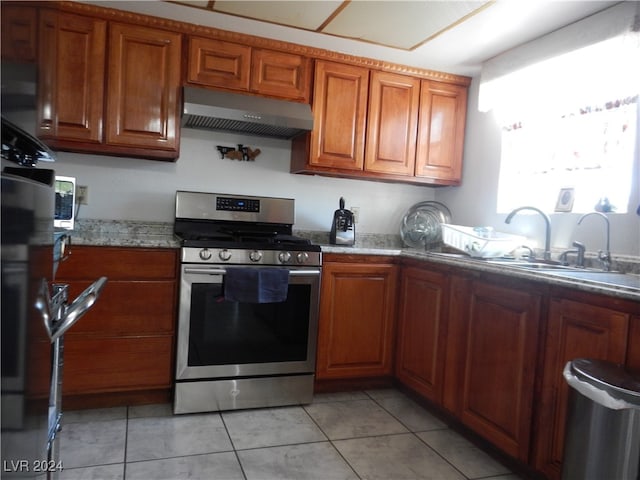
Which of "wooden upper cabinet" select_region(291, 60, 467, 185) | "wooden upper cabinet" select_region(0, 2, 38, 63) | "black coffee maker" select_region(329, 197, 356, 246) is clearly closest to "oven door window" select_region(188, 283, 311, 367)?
"black coffee maker" select_region(329, 197, 356, 246)

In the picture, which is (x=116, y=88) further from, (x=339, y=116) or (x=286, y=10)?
(x=339, y=116)

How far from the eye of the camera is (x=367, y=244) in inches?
129

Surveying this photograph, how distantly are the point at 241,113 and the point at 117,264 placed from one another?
104 cm

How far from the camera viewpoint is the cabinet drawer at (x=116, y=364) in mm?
2244

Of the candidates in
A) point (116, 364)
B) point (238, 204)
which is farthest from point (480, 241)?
point (116, 364)

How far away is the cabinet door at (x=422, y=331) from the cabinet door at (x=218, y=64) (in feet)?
4.93

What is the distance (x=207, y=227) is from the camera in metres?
2.83

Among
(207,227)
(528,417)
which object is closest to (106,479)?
(207,227)

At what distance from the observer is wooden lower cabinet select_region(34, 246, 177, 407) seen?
7.31 ft

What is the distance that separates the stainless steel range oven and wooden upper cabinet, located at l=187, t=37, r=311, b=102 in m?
0.70

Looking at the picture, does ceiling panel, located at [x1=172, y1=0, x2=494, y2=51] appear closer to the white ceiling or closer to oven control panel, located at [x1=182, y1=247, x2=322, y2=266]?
the white ceiling

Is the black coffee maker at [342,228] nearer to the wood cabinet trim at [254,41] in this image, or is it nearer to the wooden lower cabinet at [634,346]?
the wood cabinet trim at [254,41]

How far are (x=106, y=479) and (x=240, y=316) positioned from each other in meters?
0.94

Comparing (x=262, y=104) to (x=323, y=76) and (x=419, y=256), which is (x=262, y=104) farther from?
(x=419, y=256)
